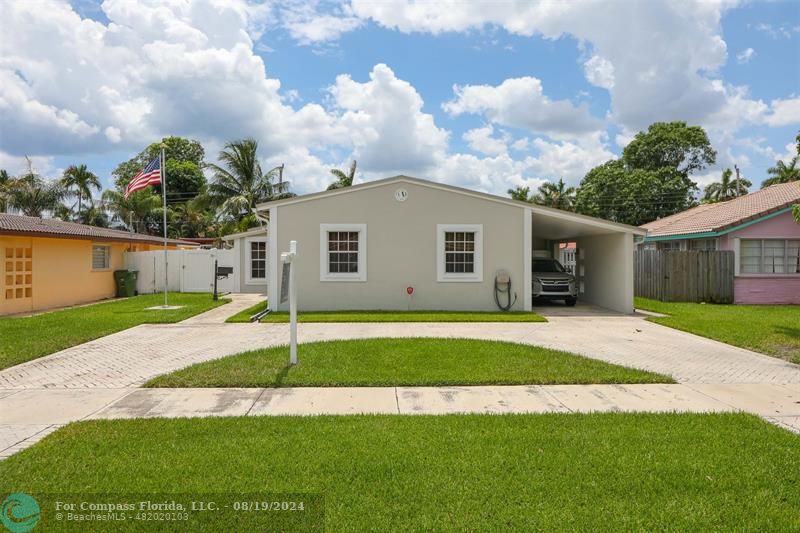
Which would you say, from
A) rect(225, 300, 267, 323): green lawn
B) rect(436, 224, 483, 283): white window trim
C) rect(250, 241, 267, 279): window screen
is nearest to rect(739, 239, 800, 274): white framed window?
rect(436, 224, 483, 283): white window trim

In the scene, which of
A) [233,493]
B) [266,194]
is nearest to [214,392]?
[233,493]

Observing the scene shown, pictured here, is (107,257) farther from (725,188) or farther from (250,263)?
(725,188)

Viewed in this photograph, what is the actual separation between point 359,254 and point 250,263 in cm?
779

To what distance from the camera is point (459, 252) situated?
14.5 meters

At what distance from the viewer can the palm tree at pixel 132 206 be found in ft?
122

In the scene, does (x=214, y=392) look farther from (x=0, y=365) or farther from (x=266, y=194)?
(x=266, y=194)

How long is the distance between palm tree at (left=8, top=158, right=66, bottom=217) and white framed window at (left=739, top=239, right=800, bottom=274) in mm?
40322

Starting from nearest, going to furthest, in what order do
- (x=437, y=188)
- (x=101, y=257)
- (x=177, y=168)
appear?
(x=437, y=188) → (x=101, y=257) → (x=177, y=168)

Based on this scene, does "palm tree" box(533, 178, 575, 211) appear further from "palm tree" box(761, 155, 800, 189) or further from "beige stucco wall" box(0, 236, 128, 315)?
"beige stucco wall" box(0, 236, 128, 315)

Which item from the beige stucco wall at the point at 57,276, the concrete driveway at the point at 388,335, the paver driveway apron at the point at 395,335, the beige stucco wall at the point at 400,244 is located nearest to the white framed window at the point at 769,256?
the concrete driveway at the point at 388,335

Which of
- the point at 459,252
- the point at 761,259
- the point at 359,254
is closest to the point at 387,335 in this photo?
the point at 359,254

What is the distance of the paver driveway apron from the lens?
677 centimetres

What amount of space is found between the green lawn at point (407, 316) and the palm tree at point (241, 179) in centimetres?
1954

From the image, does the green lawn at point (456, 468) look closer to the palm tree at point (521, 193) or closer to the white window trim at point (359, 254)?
the white window trim at point (359, 254)
